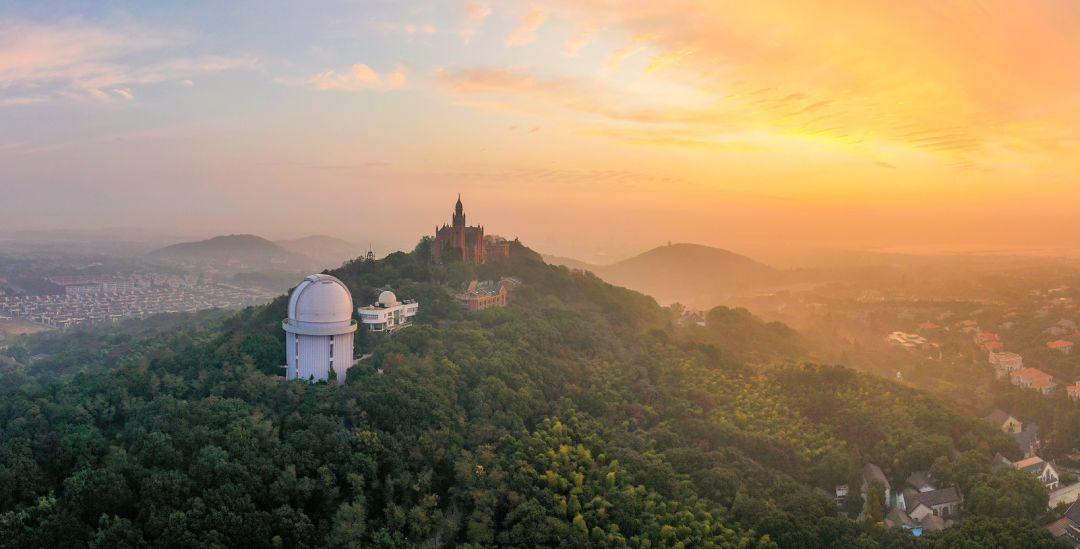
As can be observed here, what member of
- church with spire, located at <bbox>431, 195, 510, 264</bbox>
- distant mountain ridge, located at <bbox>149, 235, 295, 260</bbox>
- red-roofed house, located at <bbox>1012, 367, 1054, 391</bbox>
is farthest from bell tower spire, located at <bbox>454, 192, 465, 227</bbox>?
distant mountain ridge, located at <bbox>149, 235, 295, 260</bbox>

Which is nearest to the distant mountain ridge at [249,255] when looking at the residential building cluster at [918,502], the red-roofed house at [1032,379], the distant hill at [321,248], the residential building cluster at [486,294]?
the distant hill at [321,248]

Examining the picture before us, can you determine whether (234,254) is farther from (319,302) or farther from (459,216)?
(319,302)

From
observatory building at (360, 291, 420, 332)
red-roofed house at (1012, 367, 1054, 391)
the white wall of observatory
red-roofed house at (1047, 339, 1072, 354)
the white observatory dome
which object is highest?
the white observatory dome

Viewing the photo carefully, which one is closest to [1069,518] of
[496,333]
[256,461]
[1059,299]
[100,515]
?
[496,333]

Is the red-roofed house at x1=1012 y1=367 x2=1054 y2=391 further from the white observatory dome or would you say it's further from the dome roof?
the dome roof

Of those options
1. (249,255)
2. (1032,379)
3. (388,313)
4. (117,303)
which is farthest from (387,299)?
(249,255)

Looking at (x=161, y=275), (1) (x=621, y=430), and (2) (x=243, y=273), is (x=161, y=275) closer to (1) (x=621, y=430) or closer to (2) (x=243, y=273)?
(2) (x=243, y=273)
